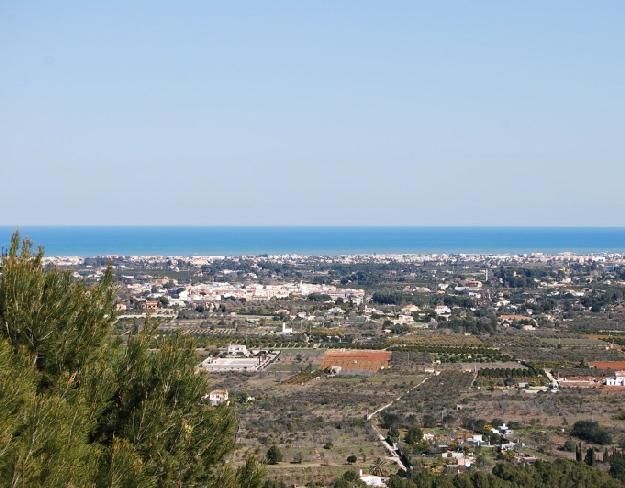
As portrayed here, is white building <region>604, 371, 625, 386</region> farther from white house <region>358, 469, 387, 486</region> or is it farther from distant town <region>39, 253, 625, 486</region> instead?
white house <region>358, 469, 387, 486</region>

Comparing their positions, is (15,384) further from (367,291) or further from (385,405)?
(367,291)

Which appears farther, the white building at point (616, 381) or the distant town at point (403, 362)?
the white building at point (616, 381)

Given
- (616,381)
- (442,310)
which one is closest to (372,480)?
(616,381)

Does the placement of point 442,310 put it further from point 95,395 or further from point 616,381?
point 95,395

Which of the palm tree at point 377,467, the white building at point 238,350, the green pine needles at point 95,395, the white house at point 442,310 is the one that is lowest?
the white building at point 238,350

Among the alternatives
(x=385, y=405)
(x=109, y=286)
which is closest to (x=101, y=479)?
(x=109, y=286)

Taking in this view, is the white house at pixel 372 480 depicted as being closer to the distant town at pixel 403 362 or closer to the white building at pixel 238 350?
the distant town at pixel 403 362

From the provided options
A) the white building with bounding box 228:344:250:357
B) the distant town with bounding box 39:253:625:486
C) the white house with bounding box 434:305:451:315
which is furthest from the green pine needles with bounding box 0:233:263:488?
the white house with bounding box 434:305:451:315

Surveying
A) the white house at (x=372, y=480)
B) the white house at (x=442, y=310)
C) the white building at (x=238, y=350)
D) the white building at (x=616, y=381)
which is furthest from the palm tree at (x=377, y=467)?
the white house at (x=442, y=310)
